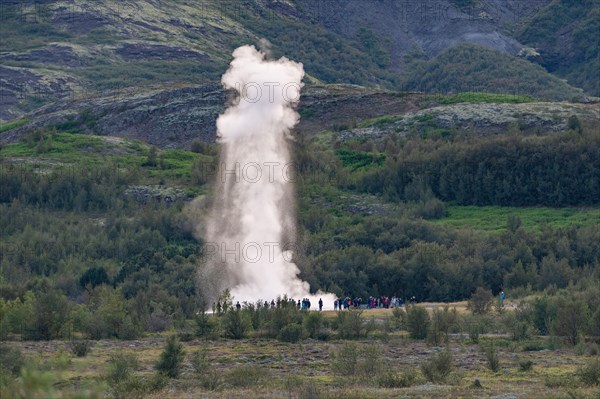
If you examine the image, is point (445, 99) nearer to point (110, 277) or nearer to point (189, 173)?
point (189, 173)

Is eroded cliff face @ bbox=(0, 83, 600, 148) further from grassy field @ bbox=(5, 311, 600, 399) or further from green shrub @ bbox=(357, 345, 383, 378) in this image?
green shrub @ bbox=(357, 345, 383, 378)

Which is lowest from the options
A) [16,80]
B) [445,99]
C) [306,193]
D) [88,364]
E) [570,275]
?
[88,364]

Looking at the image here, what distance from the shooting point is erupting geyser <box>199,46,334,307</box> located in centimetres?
7981

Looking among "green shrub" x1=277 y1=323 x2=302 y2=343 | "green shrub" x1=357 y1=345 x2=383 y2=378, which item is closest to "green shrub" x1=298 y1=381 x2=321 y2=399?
"green shrub" x1=357 y1=345 x2=383 y2=378

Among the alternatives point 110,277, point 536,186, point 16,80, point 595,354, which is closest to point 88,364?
point 595,354

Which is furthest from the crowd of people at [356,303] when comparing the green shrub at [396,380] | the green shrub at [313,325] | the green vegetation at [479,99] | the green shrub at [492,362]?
the green vegetation at [479,99]

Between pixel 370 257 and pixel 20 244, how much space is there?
2336 cm

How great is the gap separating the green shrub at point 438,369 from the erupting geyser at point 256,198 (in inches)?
1364

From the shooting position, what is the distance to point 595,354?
167 ft

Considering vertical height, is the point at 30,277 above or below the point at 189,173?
below

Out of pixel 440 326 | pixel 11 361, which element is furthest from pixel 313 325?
pixel 11 361

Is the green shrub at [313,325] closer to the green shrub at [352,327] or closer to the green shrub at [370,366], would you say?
the green shrub at [352,327]

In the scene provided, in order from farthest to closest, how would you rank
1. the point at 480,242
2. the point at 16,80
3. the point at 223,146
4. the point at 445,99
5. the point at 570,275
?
the point at 16,80 → the point at 445,99 → the point at 223,146 → the point at 480,242 → the point at 570,275

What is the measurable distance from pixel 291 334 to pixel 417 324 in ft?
19.0
